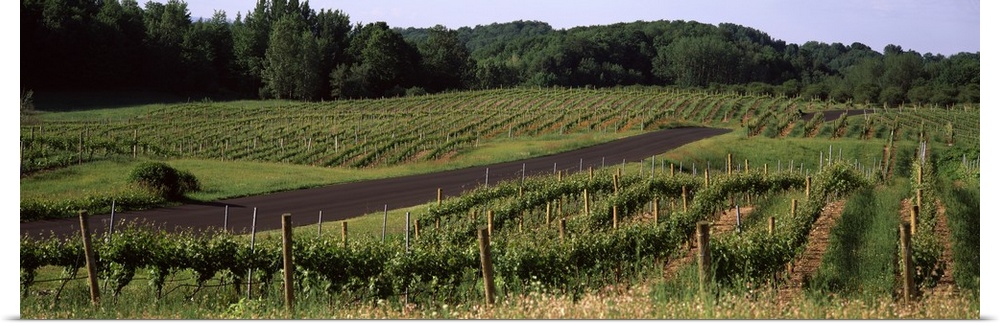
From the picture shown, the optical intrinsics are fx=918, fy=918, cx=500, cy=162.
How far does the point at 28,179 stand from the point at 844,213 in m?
11.8

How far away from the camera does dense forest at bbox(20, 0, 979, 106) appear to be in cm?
A: 1354

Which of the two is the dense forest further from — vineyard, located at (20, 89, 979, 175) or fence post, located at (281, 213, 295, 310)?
fence post, located at (281, 213, 295, 310)

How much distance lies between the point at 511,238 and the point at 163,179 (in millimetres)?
5411

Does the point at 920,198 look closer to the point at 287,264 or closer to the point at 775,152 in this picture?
the point at 287,264

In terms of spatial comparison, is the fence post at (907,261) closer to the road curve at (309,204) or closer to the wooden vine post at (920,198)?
the wooden vine post at (920,198)

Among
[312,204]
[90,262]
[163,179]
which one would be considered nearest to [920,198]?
[312,204]

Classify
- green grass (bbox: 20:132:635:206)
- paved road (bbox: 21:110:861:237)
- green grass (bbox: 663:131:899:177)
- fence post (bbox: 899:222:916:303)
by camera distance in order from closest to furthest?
1. fence post (bbox: 899:222:916:303)
2. green grass (bbox: 20:132:635:206)
3. paved road (bbox: 21:110:861:237)
4. green grass (bbox: 663:131:899:177)

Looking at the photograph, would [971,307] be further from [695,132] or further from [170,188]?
[695,132]

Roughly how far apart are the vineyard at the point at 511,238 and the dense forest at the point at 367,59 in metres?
0.91

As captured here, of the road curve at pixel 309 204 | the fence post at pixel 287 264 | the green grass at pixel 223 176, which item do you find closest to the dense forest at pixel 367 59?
the green grass at pixel 223 176

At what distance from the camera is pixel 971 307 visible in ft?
25.9

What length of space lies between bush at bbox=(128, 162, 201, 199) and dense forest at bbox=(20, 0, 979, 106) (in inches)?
64.6

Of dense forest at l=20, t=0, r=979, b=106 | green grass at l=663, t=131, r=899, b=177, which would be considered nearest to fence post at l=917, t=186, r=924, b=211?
dense forest at l=20, t=0, r=979, b=106

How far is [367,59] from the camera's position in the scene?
4969 centimetres
